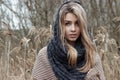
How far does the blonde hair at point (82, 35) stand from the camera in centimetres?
290

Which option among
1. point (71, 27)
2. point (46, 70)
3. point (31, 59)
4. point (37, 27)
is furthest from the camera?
point (37, 27)

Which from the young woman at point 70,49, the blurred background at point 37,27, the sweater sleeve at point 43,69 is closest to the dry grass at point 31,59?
the blurred background at point 37,27

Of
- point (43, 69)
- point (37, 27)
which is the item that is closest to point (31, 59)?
point (43, 69)

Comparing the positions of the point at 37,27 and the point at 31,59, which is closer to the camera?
the point at 31,59

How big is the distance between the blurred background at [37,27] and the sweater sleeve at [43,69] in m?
1.74

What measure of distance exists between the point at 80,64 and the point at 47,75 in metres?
0.25

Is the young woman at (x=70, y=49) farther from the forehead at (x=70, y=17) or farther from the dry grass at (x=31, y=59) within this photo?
the dry grass at (x=31, y=59)

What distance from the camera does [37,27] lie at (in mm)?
7242

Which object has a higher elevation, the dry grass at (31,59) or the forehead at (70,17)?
the forehead at (70,17)

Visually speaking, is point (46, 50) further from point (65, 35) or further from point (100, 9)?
point (100, 9)

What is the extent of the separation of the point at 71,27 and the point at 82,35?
0.33 ft

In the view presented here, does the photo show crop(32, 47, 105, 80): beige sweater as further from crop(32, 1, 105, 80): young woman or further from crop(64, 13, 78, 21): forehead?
crop(64, 13, 78, 21): forehead

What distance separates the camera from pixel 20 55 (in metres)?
5.18

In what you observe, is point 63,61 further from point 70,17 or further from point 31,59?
point 31,59
